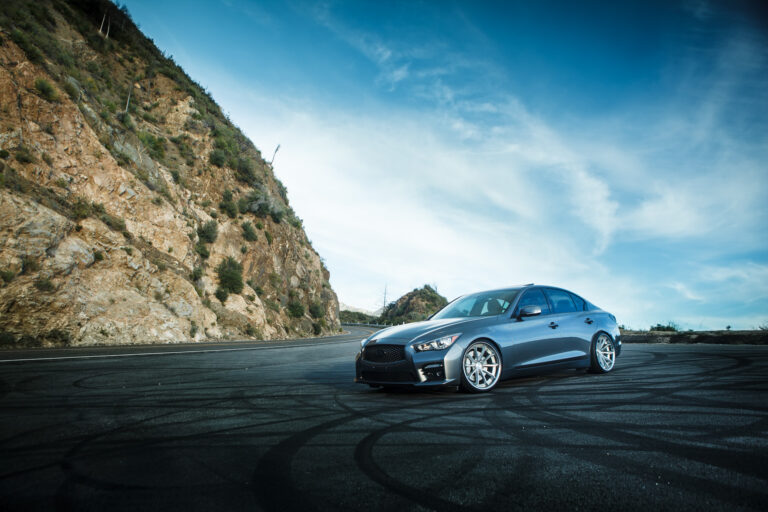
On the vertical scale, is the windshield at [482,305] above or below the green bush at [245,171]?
below

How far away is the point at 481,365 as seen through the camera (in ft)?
19.7

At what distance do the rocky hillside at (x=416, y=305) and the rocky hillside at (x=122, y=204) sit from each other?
47482mm

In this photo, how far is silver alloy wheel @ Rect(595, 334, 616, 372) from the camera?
7.39 meters

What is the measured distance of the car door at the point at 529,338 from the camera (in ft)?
20.8

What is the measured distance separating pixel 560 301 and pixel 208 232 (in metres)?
26.2

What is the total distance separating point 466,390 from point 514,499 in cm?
363

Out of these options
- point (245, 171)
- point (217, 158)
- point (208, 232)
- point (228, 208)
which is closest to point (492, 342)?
point (208, 232)

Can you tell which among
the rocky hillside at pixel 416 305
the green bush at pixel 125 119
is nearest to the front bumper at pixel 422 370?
the green bush at pixel 125 119

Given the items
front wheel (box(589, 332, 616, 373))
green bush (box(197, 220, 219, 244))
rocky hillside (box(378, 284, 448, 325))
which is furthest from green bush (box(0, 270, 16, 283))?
rocky hillside (box(378, 284, 448, 325))

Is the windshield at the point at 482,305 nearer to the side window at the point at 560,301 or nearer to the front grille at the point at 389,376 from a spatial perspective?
the side window at the point at 560,301

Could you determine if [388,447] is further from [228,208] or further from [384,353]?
[228,208]

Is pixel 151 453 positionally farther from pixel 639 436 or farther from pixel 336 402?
pixel 639 436

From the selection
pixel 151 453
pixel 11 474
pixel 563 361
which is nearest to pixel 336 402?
pixel 151 453

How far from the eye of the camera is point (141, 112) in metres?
31.7
